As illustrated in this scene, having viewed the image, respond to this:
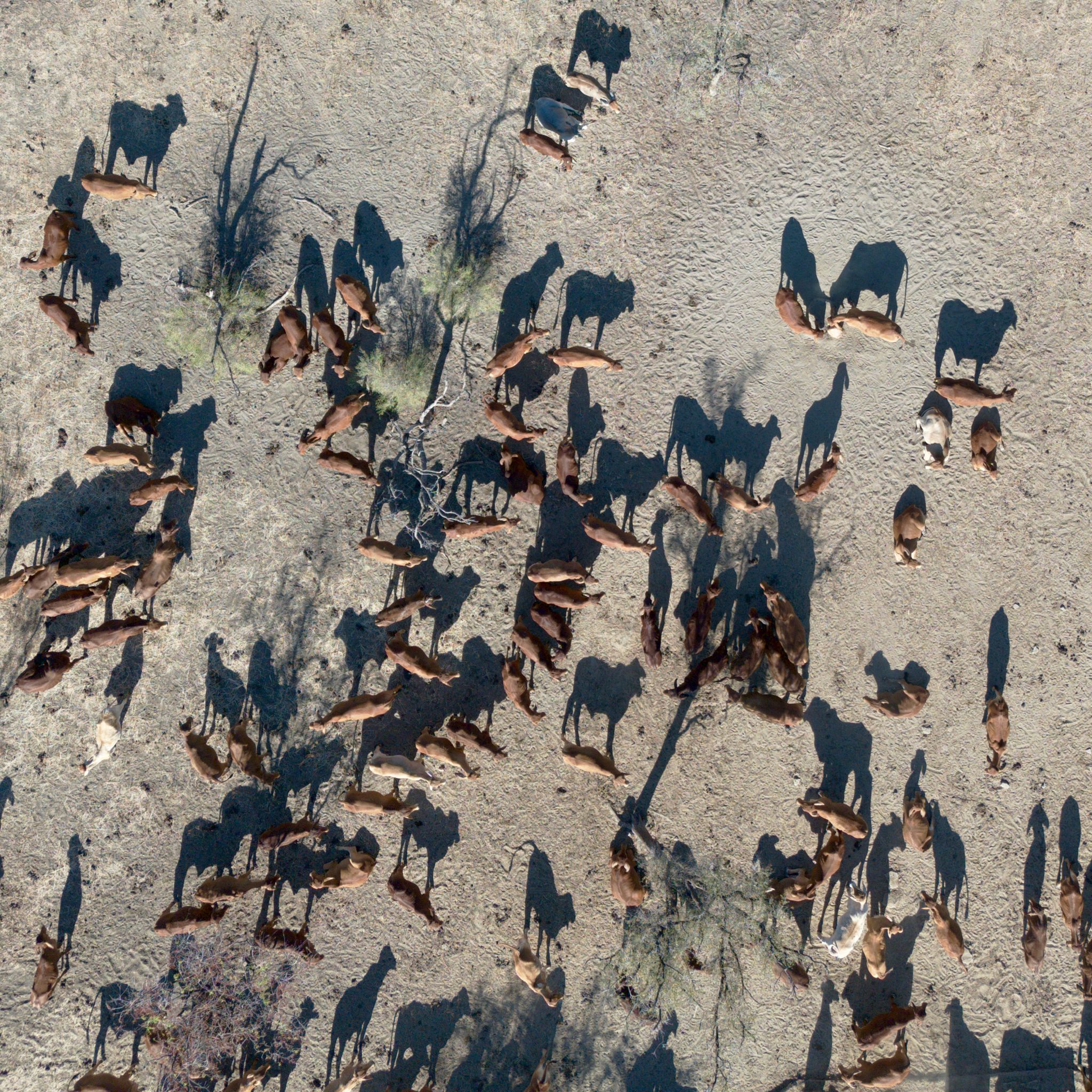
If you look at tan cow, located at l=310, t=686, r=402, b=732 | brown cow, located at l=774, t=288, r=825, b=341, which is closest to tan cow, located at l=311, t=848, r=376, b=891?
tan cow, located at l=310, t=686, r=402, b=732

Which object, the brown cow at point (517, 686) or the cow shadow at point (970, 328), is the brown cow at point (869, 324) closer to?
the cow shadow at point (970, 328)

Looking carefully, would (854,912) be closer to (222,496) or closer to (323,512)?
(323,512)

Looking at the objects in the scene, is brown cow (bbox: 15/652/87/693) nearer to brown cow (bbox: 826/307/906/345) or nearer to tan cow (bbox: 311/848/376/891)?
tan cow (bbox: 311/848/376/891)

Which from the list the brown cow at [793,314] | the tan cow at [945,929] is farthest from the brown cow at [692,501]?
the tan cow at [945,929]

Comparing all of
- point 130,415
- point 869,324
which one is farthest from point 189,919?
point 869,324

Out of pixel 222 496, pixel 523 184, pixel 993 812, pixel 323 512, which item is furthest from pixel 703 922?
pixel 523 184

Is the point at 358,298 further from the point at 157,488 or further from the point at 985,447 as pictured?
the point at 985,447
